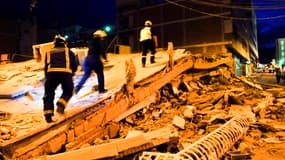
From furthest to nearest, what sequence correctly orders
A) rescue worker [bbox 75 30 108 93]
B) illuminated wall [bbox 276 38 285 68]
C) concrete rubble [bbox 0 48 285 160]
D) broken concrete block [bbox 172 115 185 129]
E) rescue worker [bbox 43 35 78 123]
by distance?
illuminated wall [bbox 276 38 285 68], broken concrete block [bbox 172 115 185 129], rescue worker [bbox 75 30 108 93], rescue worker [bbox 43 35 78 123], concrete rubble [bbox 0 48 285 160]

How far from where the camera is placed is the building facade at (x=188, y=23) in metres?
18.8

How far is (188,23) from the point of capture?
2061 centimetres

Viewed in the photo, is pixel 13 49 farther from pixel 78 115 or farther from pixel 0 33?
pixel 78 115

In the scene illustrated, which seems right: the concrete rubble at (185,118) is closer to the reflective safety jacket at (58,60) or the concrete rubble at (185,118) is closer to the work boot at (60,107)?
the work boot at (60,107)

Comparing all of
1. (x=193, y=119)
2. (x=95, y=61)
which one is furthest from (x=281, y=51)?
(x=95, y=61)

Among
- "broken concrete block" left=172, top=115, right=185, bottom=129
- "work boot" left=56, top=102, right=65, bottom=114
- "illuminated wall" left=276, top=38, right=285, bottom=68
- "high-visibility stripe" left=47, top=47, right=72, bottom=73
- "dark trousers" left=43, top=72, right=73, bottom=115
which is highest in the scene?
"illuminated wall" left=276, top=38, right=285, bottom=68

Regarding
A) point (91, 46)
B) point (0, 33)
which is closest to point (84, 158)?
point (91, 46)

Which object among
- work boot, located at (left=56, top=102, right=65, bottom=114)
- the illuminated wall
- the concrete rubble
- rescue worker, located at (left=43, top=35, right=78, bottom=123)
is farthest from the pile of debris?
the illuminated wall

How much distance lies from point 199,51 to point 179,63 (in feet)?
30.2

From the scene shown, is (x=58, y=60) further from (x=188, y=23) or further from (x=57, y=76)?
(x=188, y=23)

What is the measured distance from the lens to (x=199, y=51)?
20.1 metres

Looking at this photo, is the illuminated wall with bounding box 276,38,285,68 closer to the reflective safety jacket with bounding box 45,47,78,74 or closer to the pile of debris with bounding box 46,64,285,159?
the pile of debris with bounding box 46,64,285,159

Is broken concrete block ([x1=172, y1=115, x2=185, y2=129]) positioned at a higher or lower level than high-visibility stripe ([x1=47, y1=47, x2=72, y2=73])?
lower

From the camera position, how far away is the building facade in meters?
18.8
